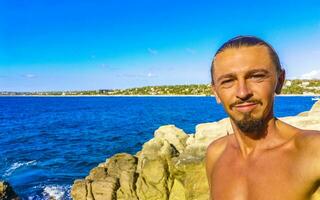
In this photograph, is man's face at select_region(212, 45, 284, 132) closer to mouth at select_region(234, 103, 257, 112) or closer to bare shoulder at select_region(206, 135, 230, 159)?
mouth at select_region(234, 103, 257, 112)

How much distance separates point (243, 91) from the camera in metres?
2.78

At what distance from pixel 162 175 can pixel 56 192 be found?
9.90 meters

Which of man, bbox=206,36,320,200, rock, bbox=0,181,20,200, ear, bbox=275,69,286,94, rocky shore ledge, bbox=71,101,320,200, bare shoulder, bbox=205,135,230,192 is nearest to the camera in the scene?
man, bbox=206,36,320,200

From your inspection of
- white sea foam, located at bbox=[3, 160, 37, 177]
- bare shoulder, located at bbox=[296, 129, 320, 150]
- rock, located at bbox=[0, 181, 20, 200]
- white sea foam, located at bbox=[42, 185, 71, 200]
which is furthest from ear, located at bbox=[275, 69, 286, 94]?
white sea foam, located at bbox=[3, 160, 37, 177]

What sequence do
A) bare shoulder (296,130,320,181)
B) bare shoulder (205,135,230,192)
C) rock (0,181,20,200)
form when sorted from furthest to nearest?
rock (0,181,20,200) → bare shoulder (205,135,230,192) → bare shoulder (296,130,320,181)

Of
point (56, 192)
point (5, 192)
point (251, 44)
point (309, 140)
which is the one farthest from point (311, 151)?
point (56, 192)

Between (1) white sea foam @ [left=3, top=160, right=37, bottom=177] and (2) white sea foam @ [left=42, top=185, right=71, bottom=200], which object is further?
(1) white sea foam @ [left=3, top=160, right=37, bottom=177]

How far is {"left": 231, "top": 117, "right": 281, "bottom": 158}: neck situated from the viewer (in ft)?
9.66

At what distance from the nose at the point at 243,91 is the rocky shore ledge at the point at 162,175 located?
28.2 ft

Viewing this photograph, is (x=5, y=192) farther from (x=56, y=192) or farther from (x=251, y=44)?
(x=251, y=44)

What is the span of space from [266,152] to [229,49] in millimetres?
829

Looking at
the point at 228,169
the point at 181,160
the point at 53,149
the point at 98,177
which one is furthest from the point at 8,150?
the point at 228,169

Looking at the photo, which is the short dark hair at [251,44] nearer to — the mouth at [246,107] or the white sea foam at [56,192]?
the mouth at [246,107]

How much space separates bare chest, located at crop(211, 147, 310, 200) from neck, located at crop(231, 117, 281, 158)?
3.2 inches
